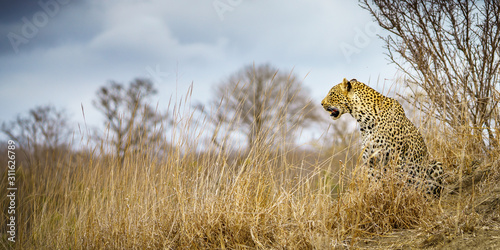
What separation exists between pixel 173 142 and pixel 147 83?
1067 cm

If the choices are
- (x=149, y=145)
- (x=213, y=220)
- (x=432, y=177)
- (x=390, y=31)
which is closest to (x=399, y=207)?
(x=432, y=177)

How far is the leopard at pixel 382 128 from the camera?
149 inches

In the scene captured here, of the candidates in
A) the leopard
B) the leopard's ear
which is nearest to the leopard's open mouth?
the leopard

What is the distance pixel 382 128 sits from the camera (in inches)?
157

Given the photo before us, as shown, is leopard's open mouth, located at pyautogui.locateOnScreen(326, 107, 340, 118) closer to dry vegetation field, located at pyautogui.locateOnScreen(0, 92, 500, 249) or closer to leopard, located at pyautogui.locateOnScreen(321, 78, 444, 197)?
Result: leopard, located at pyautogui.locateOnScreen(321, 78, 444, 197)

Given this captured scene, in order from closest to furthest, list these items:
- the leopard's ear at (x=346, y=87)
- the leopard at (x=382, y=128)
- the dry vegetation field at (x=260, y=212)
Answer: the dry vegetation field at (x=260, y=212)
the leopard at (x=382, y=128)
the leopard's ear at (x=346, y=87)

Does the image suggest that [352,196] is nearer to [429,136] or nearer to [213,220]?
[213,220]

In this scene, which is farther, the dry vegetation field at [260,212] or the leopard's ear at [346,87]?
the leopard's ear at [346,87]

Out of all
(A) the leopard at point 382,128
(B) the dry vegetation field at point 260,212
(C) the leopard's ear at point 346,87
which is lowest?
(B) the dry vegetation field at point 260,212

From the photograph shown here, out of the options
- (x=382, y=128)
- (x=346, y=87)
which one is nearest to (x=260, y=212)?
(x=382, y=128)

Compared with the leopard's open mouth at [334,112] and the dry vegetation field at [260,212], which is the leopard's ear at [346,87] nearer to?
the leopard's open mouth at [334,112]

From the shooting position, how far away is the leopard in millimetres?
3791

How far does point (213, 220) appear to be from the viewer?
300 centimetres

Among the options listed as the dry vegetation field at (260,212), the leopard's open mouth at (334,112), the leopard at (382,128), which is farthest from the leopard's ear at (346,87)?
the dry vegetation field at (260,212)
